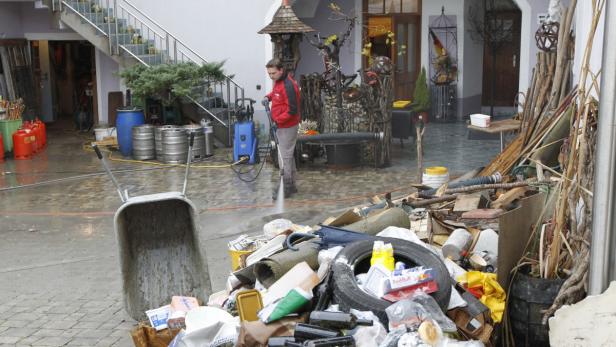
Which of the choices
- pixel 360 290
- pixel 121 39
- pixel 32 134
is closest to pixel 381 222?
pixel 360 290

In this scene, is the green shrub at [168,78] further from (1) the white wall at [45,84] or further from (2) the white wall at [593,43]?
(2) the white wall at [593,43]

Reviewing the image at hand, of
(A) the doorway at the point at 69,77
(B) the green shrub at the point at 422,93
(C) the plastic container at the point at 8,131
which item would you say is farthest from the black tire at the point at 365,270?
(A) the doorway at the point at 69,77

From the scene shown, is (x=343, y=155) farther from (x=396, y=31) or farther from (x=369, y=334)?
(x=369, y=334)

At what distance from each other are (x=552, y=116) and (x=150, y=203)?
5119mm

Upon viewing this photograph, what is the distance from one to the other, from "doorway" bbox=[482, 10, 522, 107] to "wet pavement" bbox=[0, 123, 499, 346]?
3184mm

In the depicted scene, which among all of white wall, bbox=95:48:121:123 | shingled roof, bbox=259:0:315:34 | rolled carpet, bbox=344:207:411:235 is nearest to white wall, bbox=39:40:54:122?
white wall, bbox=95:48:121:123

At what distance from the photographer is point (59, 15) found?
60.0 feet

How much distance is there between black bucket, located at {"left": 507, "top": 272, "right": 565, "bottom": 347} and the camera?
229 inches

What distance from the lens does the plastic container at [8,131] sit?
54.1ft

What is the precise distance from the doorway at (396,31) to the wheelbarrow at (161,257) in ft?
47.7

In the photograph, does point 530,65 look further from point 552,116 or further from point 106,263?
point 106,263

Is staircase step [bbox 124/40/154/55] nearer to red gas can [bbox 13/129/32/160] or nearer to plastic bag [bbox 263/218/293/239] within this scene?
red gas can [bbox 13/129/32/160]

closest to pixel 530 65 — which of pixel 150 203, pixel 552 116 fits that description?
pixel 552 116

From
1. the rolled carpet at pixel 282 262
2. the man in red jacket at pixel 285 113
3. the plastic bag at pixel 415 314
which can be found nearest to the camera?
the plastic bag at pixel 415 314
